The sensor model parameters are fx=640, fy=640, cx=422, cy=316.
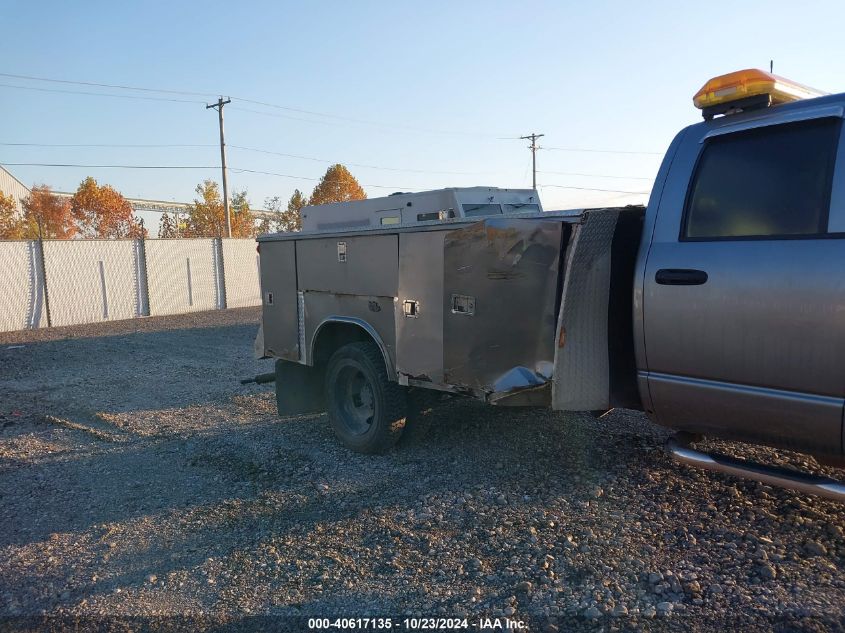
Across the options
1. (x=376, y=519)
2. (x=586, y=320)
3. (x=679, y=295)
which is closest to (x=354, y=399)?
(x=376, y=519)

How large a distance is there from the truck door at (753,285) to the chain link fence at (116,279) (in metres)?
18.8

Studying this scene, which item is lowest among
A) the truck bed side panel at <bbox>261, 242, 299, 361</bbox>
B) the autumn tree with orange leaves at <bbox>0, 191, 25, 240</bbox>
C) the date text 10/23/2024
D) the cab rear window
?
the date text 10/23/2024

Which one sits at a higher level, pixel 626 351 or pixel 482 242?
pixel 482 242

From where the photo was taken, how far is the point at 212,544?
3.99 m

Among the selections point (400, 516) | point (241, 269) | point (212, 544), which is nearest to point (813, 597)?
point (400, 516)

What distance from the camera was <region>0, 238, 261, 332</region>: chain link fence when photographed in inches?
704

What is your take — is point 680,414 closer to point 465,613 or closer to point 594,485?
point 594,485

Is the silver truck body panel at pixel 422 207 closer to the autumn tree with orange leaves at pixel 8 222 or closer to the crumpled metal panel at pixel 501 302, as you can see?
the crumpled metal panel at pixel 501 302

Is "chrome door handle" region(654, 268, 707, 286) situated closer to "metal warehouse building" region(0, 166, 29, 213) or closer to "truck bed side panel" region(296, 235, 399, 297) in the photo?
"truck bed side panel" region(296, 235, 399, 297)

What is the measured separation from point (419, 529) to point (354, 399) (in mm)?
2071

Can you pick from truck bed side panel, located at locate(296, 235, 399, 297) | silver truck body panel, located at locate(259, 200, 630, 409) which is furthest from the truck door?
truck bed side panel, located at locate(296, 235, 399, 297)

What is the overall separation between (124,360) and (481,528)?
9782 millimetres

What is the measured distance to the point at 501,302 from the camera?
4148mm

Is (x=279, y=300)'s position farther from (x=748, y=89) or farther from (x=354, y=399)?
(x=748, y=89)
